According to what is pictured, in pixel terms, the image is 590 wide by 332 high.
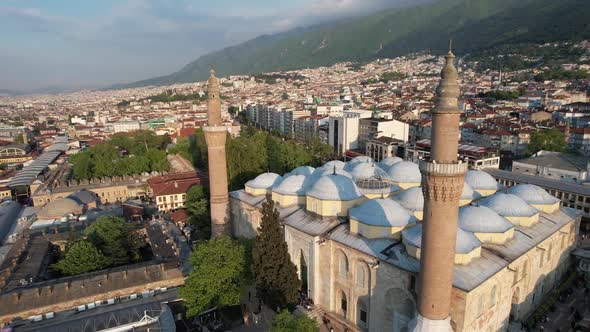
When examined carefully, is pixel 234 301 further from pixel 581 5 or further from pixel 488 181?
pixel 581 5

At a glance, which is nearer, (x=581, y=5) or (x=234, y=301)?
(x=234, y=301)

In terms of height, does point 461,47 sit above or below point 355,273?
above

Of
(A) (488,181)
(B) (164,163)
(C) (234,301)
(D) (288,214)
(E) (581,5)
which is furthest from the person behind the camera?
(E) (581,5)

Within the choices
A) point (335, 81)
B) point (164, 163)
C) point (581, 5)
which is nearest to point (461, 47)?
point (581, 5)

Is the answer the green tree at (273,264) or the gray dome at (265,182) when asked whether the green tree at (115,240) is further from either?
the green tree at (273,264)

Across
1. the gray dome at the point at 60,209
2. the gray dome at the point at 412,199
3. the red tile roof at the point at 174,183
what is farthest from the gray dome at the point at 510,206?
the gray dome at the point at 60,209

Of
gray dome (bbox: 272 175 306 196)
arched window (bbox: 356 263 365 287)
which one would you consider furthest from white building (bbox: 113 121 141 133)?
arched window (bbox: 356 263 365 287)
